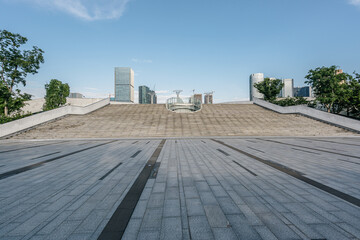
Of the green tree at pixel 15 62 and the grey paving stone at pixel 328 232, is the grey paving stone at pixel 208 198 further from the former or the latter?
the green tree at pixel 15 62

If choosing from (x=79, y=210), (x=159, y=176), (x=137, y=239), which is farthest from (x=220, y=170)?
(x=79, y=210)

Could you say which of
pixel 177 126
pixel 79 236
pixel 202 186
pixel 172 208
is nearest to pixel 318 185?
pixel 202 186

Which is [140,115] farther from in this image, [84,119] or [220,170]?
[220,170]

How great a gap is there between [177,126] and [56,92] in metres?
38.6

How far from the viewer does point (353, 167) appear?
6801 mm

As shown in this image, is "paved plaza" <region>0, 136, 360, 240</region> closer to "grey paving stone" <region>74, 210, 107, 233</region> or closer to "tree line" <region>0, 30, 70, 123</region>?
"grey paving stone" <region>74, 210, 107, 233</region>

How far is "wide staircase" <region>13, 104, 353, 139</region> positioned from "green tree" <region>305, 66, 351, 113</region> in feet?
30.4

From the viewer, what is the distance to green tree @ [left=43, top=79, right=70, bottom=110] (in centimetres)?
3991

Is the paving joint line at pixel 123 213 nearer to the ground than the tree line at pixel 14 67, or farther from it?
nearer to the ground

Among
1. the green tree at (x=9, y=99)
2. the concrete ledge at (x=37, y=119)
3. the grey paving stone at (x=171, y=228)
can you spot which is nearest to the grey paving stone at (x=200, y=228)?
the grey paving stone at (x=171, y=228)

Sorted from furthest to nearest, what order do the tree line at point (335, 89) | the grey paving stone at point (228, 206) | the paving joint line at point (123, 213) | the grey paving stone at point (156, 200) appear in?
the tree line at point (335, 89) < the grey paving stone at point (156, 200) < the grey paving stone at point (228, 206) < the paving joint line at point (123, 213)

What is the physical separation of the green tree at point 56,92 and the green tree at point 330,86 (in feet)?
195

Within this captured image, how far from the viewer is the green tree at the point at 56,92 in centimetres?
3991

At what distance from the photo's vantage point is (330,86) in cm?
3075
